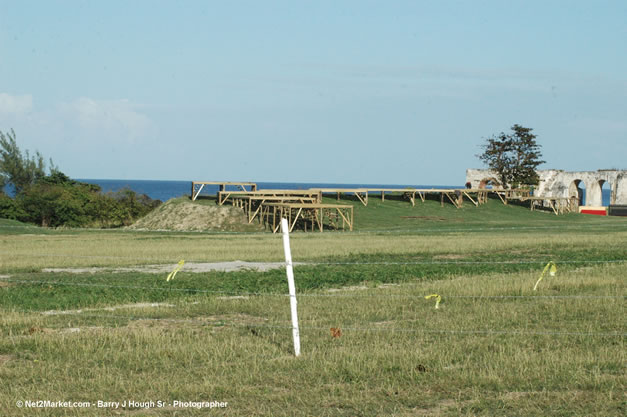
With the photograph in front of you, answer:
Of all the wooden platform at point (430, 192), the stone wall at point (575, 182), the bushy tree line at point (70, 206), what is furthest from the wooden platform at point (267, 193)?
the stone wall at point (575, 182)

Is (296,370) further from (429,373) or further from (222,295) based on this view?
(222,295)

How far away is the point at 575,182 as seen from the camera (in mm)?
90562

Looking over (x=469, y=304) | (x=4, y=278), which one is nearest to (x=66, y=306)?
(x=4, y=278)

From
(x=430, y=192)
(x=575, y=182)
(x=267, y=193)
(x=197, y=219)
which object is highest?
(x=575, y=182)

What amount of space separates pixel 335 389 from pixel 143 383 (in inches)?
84.0

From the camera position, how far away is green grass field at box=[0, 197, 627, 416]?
759 cm

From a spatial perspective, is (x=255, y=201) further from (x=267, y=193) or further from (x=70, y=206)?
(x=70, y=206)

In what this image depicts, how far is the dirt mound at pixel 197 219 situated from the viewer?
169ft

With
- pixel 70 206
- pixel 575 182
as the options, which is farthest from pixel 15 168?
pixel 575 182

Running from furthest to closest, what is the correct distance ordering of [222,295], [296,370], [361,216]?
1. [361,216]
2. [222,295]
3. [296,370]

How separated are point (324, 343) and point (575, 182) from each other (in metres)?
86.8

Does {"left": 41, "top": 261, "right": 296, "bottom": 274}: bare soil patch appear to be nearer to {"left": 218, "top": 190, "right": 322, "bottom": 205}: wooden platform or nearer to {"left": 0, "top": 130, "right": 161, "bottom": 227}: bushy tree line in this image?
{"left": 218, "top": 190, "right": 322, "bottom": 205}: wooden platform

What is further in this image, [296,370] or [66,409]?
[296,370]

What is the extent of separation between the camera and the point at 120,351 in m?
9.62
